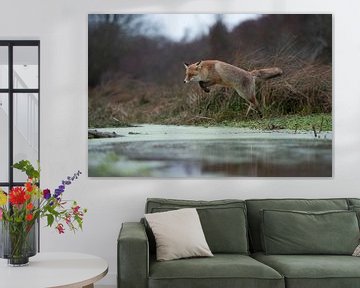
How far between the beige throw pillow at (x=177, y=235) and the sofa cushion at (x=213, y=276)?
0.21 meters

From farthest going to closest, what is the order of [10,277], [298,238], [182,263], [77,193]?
[77,193] → [298,238] → [182,263] → [10,277]

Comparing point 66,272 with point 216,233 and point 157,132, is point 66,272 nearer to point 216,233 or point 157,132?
point 216,233

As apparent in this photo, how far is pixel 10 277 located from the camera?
10.9ft

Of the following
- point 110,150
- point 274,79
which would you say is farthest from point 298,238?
point 110,150

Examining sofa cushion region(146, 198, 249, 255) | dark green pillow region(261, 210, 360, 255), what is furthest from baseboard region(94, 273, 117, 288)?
dark green pillow region(261, 210, 360, 255)

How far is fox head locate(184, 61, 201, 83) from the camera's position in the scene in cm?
496

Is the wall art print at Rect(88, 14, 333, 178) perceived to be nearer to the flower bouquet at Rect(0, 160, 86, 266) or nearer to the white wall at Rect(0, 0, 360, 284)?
the white wall at Rect(0, 0, 360, 284)

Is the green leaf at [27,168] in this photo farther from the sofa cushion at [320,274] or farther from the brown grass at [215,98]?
the sofa cushion at [320,274]

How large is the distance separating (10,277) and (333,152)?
9.33 ft

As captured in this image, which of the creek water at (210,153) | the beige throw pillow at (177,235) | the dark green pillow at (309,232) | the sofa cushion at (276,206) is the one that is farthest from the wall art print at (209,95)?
the beige throw pillow at (177,235)

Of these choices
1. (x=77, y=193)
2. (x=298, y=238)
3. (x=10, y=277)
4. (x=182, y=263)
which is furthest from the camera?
(x=77, y=193)

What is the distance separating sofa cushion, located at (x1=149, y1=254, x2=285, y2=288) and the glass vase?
0.80m

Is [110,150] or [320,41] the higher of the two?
[320,41]

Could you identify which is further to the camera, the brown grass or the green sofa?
the brown grass
